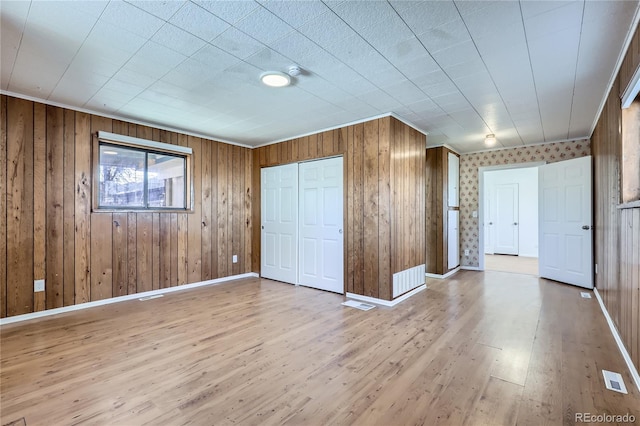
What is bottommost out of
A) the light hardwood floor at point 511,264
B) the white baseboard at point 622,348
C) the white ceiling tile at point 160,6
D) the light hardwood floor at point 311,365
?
the light hardwood floor at point 511,264

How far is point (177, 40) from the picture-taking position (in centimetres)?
221

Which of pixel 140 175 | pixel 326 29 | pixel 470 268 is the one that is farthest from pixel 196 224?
pixel 470 268

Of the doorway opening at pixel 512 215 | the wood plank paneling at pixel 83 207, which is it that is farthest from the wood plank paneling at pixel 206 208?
the doorway opening at pixel 512 215

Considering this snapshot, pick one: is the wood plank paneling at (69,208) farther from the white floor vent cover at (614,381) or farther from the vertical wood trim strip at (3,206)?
the white floor vent cover at (614,381)

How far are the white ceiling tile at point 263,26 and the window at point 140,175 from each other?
2.87 metres

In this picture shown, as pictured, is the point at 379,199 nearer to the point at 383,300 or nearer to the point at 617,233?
the point at 383,300

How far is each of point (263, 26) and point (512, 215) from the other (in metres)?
8.96

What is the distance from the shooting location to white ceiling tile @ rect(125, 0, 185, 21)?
5.97 ft

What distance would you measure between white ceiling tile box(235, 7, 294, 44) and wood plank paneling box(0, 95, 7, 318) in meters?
2.97

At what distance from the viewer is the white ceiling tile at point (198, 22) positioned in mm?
1889

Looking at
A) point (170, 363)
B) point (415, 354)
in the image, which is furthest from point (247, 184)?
point (415, 354)

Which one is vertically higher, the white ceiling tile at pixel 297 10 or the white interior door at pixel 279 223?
the white ceiling tile at pixel 297 10

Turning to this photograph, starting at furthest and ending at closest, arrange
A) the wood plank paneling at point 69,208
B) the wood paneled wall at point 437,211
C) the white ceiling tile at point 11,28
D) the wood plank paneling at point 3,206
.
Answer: the wood paneled wall at point 437,211 < the wood plank paneling at point 69,208 < the wood plank paneling at point 3,206 < the white ceiling tile at point 11,28

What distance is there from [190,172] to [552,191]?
604 cm
